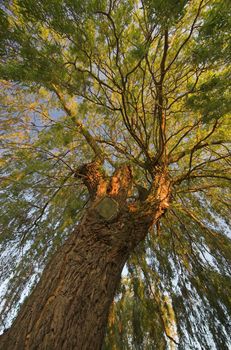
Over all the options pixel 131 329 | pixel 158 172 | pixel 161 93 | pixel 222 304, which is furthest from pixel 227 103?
pixel 131 329

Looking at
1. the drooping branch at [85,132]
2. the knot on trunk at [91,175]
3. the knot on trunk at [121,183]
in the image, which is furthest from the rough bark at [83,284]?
the drooping branch at [85,132]

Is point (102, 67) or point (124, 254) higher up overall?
point (102, 67)

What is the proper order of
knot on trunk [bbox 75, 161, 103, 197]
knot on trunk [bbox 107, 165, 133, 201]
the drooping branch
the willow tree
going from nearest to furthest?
the willow tree → knot on trunk [bbox 107, 165, 133, 201] → knot on trunk [bbox 75, 161, 103, 197] → the drooping branch

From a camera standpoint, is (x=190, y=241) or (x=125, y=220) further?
(x=190, y=241)

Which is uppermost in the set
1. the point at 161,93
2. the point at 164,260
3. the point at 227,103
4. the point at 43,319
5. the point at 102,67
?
the point at 102,67

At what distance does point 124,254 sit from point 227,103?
4.47 ft

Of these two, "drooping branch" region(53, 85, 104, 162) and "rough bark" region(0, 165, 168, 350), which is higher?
"drooping branch" region(53, 85, 104, 162)

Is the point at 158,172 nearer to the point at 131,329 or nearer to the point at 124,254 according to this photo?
the point at 124,254

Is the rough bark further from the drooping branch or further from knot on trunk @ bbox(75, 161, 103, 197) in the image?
the drooping branch

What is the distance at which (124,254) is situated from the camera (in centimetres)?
188

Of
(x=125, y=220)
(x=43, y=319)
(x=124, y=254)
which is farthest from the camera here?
(x=125, y=220)

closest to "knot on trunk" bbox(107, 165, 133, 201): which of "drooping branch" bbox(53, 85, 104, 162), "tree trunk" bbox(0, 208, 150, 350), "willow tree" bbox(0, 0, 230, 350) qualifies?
"willow tree" bbox(0, 0, 230, 350)

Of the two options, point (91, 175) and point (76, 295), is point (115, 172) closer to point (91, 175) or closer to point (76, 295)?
point (91, 175)

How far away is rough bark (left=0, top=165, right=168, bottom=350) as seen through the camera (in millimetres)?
1229
